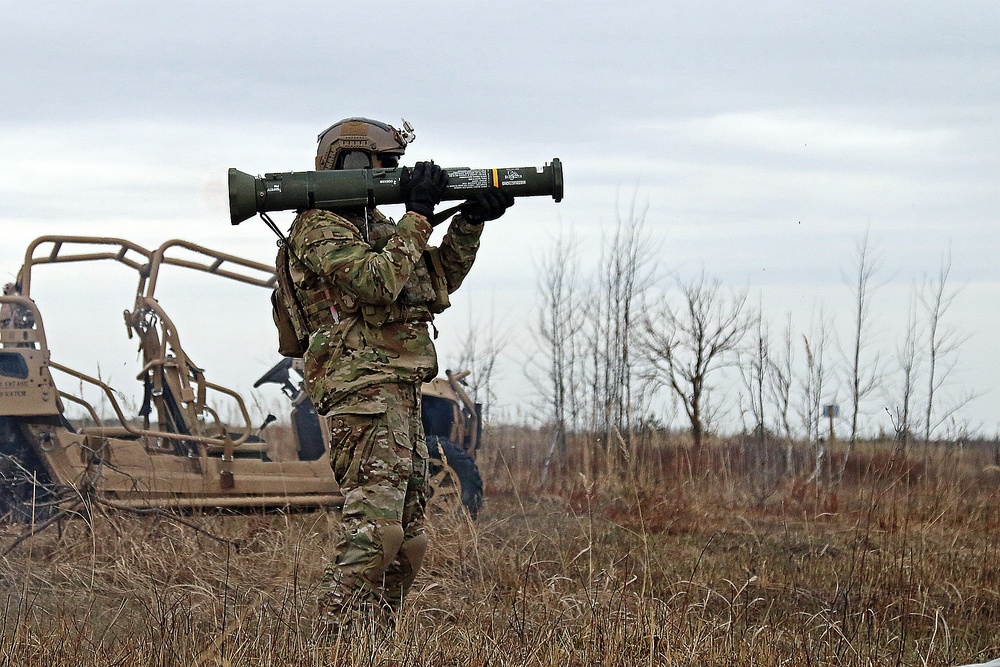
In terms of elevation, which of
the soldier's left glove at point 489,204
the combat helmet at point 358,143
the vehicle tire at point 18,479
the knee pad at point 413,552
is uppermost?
the combat helmet at point 358,143

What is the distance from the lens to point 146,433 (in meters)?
6.25

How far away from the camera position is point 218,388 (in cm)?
657

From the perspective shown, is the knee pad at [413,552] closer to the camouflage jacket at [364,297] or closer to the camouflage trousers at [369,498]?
the camouflage trousers at [369,498]

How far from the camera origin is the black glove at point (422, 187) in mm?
3900

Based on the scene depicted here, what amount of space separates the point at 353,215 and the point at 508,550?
2.06 m

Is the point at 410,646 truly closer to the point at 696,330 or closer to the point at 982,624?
the point at 982,624

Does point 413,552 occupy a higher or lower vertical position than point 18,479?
lower

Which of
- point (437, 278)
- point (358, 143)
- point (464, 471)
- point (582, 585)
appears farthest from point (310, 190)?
point (464, 471)

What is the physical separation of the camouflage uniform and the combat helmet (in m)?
0.19

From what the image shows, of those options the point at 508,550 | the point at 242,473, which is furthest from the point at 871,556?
the point at 242,473

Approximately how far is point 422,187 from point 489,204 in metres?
0.25

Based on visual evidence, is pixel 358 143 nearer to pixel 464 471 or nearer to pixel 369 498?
pixel 369 498

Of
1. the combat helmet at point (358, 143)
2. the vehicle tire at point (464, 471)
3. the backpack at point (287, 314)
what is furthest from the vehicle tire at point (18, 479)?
the combat helmet at point (358, 143)

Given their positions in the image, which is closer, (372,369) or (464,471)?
(372,369)
